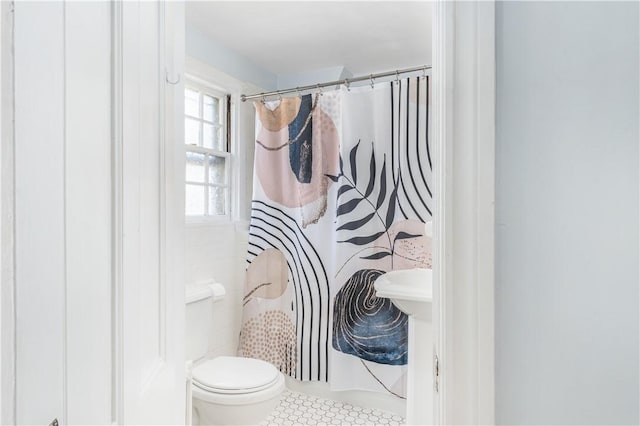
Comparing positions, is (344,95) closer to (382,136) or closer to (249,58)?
(382,136)

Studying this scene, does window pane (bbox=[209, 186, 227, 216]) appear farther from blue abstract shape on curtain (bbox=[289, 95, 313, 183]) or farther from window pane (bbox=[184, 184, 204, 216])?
blue abstract shape on curtain (bbox=[289, 95, 313, 183])

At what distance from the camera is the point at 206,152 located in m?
2.54

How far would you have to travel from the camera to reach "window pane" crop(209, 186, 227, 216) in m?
2.67

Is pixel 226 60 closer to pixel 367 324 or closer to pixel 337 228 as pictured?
pixel 337 228

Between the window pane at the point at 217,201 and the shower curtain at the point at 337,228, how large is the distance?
20 cm

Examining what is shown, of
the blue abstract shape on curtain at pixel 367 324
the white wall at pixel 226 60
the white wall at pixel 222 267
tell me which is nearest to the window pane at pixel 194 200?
the white wall at pixel 222 267

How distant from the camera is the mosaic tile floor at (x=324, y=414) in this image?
2.31 meters
